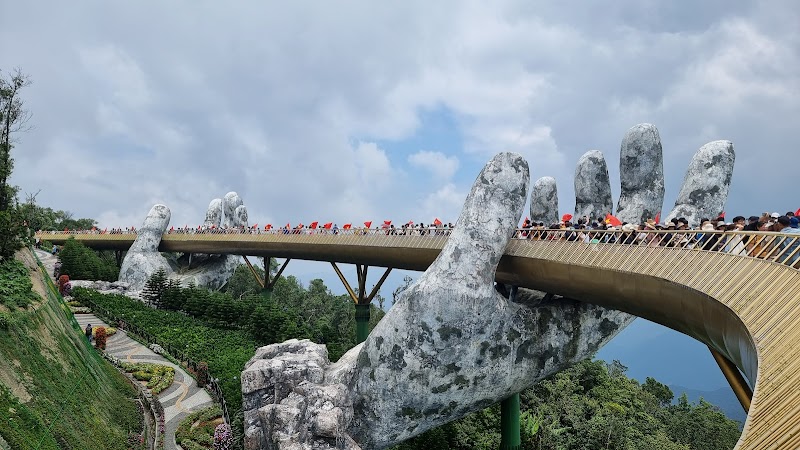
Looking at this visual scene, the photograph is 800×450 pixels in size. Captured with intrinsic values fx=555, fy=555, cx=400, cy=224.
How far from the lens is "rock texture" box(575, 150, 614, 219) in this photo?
2473 centimetres

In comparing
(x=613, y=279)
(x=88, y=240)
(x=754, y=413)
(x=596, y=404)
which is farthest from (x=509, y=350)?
(x=88, y=240)

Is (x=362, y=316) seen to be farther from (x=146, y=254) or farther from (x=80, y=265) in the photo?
(x=80, y=265)

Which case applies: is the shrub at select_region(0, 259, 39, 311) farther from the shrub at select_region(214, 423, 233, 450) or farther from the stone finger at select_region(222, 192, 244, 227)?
the stone finger at select_region(222, 192, 244, 227)

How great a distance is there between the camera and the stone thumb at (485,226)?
18969 mm

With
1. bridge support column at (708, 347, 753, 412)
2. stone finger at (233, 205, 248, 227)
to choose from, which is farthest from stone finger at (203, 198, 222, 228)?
bridge support column at (708, 347, 753, 412)

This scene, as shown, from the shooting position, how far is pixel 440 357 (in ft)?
60.8

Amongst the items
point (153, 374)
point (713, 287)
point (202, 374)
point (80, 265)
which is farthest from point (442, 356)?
point (80, 265)

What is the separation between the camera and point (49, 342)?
1848 centimetres

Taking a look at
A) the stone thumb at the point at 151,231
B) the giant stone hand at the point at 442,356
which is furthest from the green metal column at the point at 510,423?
the stone thumb at the point at 151,231

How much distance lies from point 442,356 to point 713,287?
985 cm

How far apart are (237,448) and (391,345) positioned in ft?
24.5

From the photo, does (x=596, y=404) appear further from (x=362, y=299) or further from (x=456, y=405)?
(x=456, y=405)

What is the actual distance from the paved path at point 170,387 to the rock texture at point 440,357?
6.39m

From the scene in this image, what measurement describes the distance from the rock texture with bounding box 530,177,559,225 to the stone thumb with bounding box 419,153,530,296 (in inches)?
216
